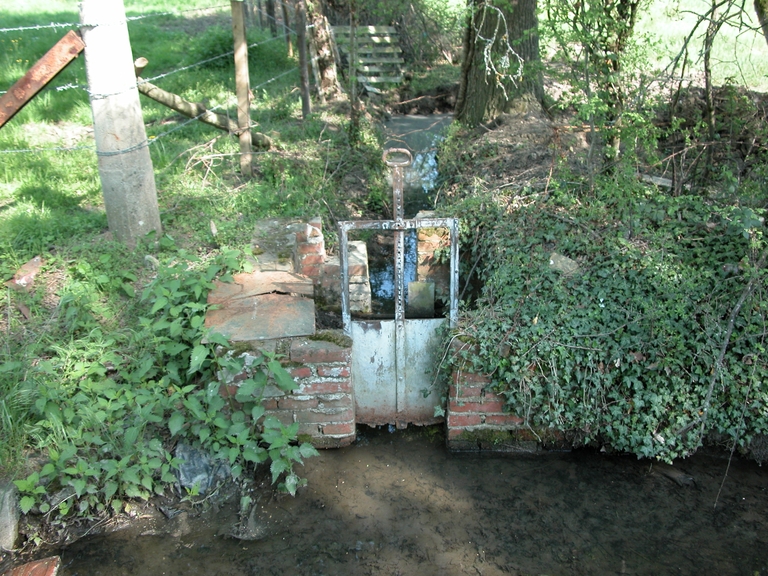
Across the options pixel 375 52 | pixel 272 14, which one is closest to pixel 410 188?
pixel 375 52

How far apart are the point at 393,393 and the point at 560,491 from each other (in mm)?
1388

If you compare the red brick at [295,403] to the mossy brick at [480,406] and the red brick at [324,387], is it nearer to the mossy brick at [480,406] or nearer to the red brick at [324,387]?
the red brick at [324,387]

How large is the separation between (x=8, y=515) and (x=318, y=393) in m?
1.97

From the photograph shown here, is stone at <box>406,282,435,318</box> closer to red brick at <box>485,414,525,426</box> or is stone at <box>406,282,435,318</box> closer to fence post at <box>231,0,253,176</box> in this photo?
red brick at <box>485,414,525,426</box>

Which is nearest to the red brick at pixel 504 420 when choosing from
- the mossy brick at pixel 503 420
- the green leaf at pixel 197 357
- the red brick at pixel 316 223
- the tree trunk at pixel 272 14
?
the mossy brick at pixel 503 420

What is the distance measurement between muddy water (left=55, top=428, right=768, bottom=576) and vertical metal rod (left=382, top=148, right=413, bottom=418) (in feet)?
1.99

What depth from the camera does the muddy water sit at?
3482mm

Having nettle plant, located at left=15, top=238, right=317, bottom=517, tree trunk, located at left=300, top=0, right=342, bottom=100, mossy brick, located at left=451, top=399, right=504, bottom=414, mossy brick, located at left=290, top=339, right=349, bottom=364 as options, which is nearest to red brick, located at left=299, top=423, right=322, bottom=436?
nettle plant, located at left=15, top=238, right=317, bottom=517

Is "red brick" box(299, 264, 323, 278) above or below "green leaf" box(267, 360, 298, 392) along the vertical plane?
above

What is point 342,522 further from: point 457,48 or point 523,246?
point 457,48

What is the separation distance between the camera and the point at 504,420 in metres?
4.34

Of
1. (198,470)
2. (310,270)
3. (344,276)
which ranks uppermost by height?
(344,276)

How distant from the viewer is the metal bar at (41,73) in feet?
15.2

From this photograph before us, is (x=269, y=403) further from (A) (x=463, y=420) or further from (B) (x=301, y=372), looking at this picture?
(A) (x=463, y=420)
